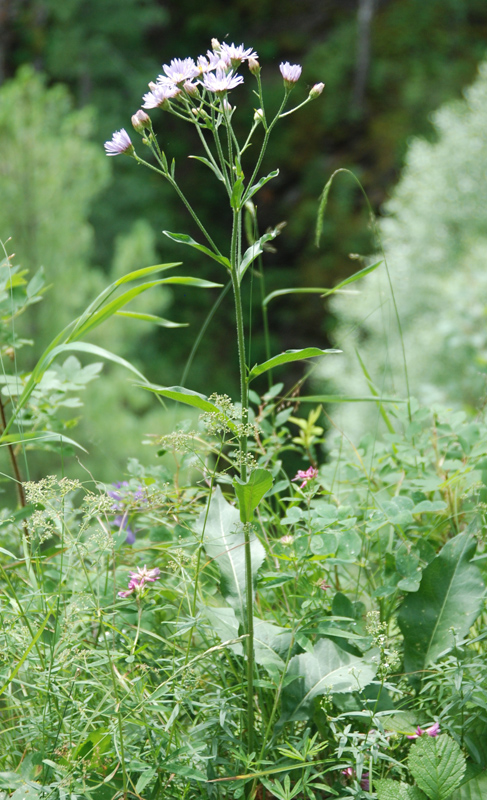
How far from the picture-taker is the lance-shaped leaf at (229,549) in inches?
22.8

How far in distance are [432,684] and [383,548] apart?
6.8 inches

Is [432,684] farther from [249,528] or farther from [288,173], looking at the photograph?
[288,173]

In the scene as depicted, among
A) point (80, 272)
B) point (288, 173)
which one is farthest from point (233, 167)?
point (288, 173)

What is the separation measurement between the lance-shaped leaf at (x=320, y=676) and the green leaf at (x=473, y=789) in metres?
0.10

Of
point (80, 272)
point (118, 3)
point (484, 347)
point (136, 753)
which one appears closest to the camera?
point (136, 753)

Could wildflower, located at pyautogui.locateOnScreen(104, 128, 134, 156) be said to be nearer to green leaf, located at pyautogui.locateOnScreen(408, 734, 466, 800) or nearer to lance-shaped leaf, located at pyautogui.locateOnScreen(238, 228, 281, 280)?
lance-shaped leaf, located at pyautogui.locateOnScreen(238, 228, 281, 280)

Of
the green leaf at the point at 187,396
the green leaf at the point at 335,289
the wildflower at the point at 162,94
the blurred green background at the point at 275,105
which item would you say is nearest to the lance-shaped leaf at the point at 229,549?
the green leaf at the point at 187,396

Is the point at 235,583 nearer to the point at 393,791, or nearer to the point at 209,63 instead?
the point at 393,791

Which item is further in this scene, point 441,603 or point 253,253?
point 441,603

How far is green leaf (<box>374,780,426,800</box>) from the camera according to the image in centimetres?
46

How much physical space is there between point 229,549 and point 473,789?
0.87 feet

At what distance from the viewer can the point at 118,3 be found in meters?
7.24

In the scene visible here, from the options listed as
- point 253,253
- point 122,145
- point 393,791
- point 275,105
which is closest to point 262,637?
point 393,791

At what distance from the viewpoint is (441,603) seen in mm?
604
